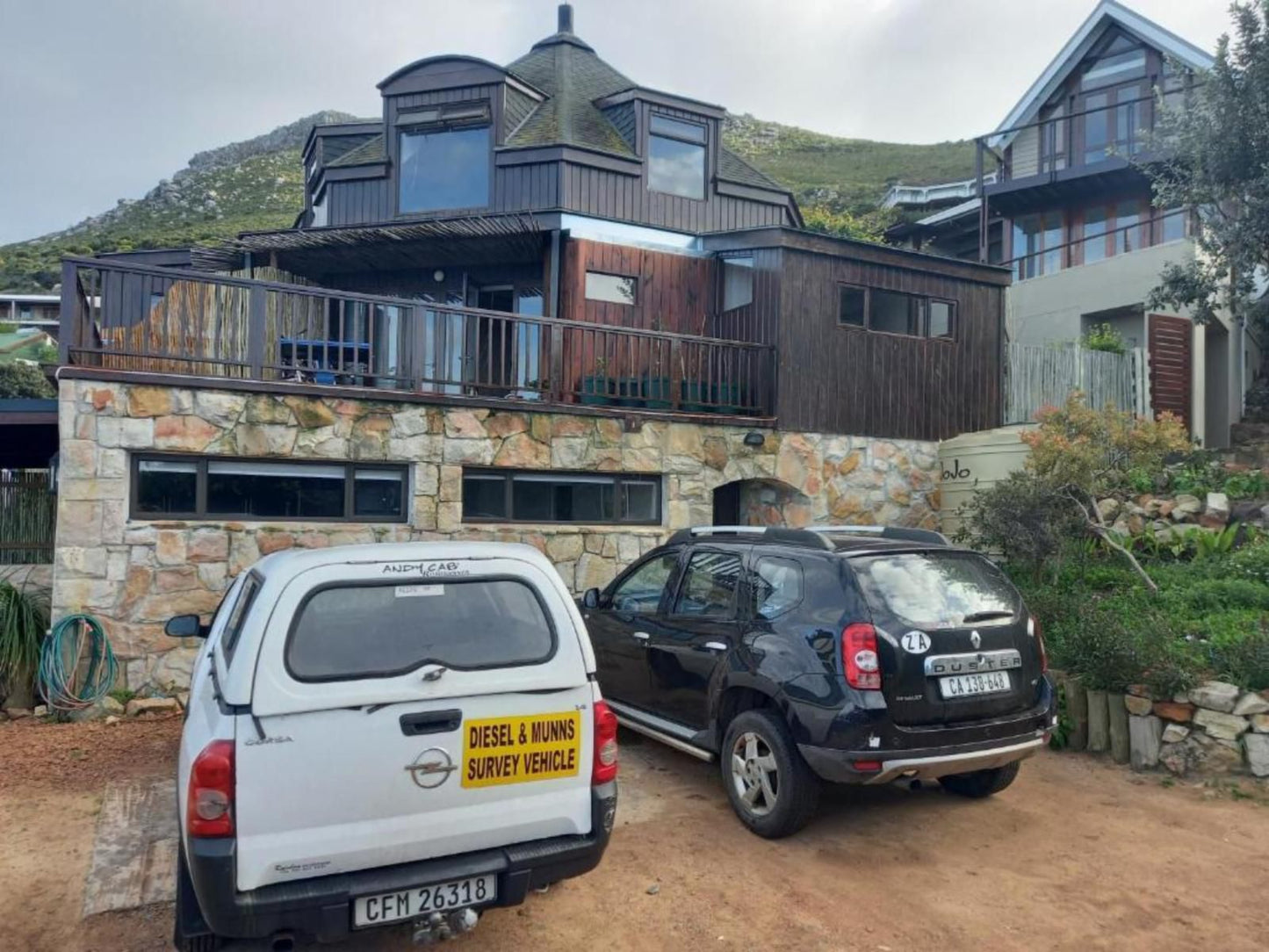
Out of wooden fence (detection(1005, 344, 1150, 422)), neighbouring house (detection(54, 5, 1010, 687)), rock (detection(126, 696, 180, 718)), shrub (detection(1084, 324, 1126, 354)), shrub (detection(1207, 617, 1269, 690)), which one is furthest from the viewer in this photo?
shrub (detection(1084, 324, 1126, 354))

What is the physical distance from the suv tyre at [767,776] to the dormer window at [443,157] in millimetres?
10826

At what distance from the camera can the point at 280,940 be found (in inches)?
116

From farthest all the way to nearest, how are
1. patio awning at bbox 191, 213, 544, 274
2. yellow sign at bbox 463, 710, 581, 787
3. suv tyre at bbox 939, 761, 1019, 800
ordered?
1. patio awning at bbox 191, 213, 544, 274
2. suv tyre at bbox 939, 761, 1019, 800
3. yellow sign at bbox 463, 710, 581, 787

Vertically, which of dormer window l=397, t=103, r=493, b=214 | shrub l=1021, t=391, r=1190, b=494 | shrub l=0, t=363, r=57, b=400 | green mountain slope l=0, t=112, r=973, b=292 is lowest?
shrub l=1021, t=391, r=1190, b=494

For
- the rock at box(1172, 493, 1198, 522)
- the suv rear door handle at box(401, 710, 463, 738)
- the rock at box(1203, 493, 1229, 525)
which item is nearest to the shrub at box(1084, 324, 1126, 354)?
the rock at box(1172, 493, 1198, 522)

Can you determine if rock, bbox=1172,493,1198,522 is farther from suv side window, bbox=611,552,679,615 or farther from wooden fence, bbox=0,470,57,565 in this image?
wooden fence, bbox=0,470,57,565

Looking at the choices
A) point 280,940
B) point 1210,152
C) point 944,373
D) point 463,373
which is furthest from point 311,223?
point 280,940

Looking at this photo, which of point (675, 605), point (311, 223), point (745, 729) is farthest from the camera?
point (311, 223)

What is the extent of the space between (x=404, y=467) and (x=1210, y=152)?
1017 cm

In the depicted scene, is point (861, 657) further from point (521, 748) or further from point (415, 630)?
point (415, 630)

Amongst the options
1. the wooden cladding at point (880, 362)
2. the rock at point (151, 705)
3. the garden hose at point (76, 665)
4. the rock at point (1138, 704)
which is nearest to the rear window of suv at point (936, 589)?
the rock at point (1138, 704)

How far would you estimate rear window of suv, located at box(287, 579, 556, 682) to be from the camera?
321 centimetres

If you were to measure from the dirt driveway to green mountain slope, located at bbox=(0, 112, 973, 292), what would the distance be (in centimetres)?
4256

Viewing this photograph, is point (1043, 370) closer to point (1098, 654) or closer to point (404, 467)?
point (1098, 654)
